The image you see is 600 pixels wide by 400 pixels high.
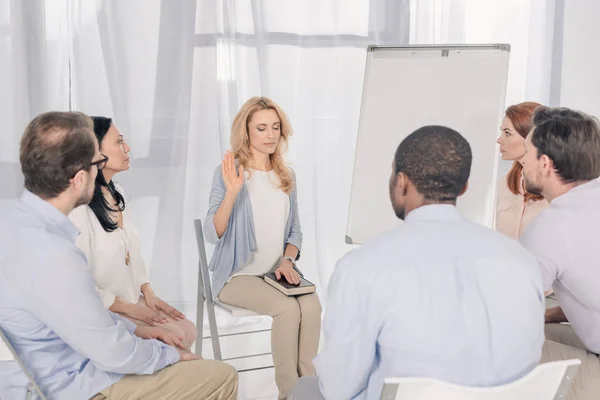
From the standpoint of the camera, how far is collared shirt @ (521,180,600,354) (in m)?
1.95

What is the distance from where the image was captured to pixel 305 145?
4.14m

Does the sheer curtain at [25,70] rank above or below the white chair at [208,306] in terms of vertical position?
above

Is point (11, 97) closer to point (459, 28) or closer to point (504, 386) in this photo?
point (459, 28)

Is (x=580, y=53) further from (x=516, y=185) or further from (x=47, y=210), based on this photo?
(x=47, y=210)

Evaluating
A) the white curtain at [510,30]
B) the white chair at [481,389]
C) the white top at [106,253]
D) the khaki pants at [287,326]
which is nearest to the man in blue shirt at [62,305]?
the white top at [106,253]

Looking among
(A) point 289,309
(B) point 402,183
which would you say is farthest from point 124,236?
(B) point 402,183

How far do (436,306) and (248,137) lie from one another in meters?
1.82

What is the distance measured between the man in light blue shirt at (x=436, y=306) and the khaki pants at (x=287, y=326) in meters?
1.21

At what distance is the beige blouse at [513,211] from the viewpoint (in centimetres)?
299

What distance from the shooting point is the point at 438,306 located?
1.47 m

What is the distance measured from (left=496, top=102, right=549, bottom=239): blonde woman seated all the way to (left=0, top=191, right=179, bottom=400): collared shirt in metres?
1.69

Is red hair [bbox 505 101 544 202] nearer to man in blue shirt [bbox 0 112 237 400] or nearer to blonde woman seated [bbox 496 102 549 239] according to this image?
blonde woman seated [bbox 496 102 549 239]

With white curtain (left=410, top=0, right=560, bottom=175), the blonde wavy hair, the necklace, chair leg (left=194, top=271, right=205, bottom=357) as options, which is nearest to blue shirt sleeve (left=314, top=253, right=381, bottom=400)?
the necklace

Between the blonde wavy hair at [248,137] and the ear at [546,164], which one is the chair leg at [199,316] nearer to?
the blonde wavy hair at [248,137]
